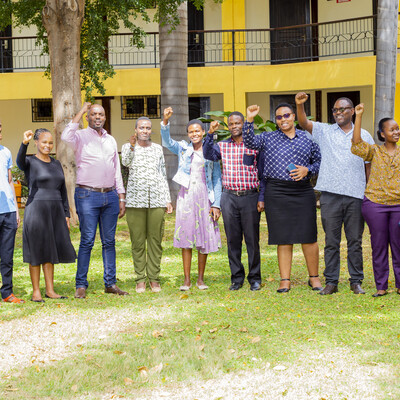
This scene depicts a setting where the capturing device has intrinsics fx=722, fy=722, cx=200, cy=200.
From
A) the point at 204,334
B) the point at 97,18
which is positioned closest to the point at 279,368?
the point at 204,334

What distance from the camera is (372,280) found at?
27.0 ft

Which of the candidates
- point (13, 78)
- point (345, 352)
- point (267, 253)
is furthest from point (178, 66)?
point (345, 352)

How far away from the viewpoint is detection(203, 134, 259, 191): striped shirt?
7.42 metres

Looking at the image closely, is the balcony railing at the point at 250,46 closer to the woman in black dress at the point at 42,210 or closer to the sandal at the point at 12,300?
the woman in black dress at the point at 42,210

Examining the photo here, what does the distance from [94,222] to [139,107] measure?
16.2m

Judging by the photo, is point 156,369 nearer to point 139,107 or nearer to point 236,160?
point 236,160

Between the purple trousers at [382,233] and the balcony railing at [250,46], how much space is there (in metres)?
14.0

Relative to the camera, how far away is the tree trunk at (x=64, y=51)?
12.3 m

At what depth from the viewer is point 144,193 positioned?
7.46 metres

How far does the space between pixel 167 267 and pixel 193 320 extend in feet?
10.4

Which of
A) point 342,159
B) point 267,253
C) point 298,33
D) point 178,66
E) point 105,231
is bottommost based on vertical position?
point 267,253

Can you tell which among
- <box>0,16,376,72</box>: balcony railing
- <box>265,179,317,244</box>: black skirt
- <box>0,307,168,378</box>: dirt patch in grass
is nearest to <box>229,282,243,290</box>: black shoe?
<box>265,179,317,244</box>: black skirt

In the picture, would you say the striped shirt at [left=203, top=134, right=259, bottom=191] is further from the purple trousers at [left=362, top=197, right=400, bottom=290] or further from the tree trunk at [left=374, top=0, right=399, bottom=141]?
the tree trunk at [left=374, top=0, right=399, bottom=141]

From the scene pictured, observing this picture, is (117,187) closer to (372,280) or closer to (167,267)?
(167,267)
